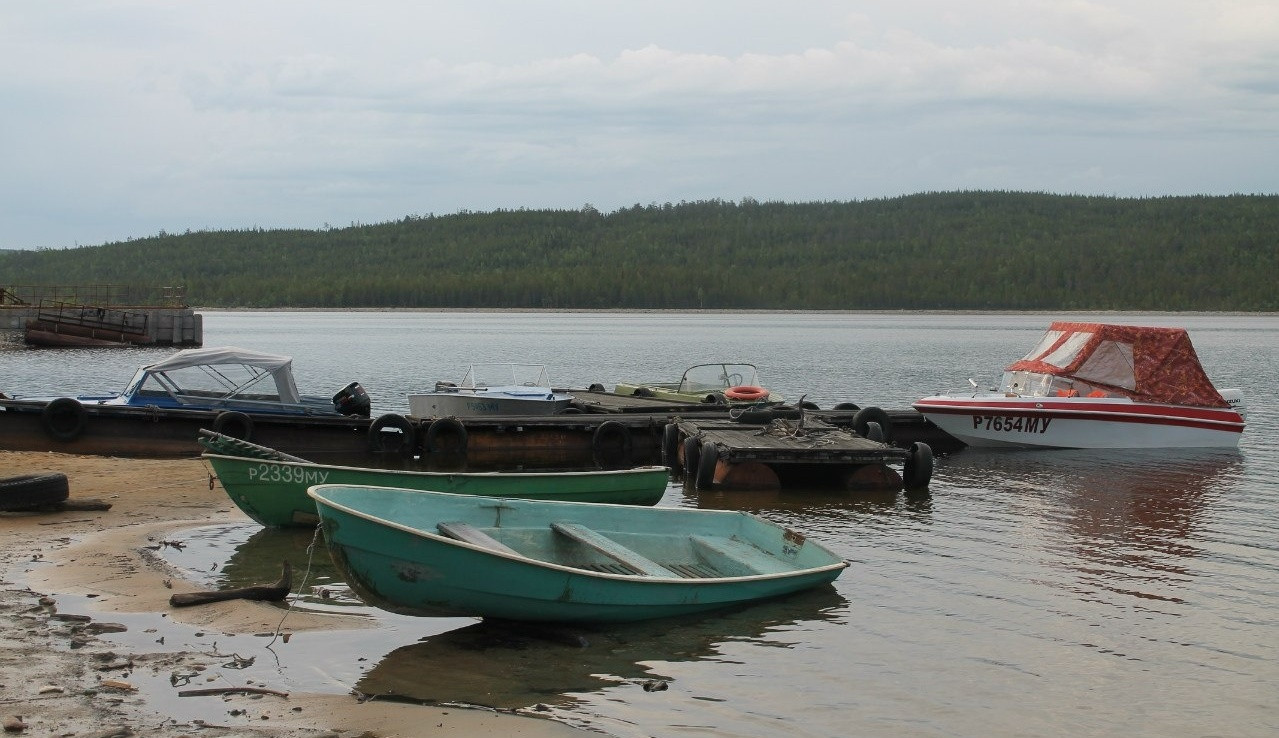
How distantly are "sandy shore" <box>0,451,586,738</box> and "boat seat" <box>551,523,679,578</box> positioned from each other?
2188 mm

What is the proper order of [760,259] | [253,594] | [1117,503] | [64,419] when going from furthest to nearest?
[760,259] < [64,419] < [1117,503] < [253,594]

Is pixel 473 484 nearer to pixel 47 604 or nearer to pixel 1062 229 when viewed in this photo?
pixel 47 604

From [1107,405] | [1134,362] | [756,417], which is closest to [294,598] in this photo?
[756,417]

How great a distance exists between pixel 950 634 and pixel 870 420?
14425 mm

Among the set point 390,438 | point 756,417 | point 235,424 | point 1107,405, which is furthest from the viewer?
point 1107,405

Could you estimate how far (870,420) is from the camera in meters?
26.0

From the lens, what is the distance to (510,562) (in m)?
10.4

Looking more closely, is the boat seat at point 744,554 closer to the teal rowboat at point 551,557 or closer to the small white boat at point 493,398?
the teal rowboat at point 551,557

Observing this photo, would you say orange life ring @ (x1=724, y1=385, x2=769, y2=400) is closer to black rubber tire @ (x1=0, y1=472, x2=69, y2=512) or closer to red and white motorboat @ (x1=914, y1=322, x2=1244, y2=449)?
red and white motorboat @ (x1=914, y1=322, x2=1244, y2=449)

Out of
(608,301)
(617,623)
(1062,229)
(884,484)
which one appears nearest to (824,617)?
Answer: (617,623)

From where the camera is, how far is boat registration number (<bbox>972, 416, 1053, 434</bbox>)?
87.1 ft

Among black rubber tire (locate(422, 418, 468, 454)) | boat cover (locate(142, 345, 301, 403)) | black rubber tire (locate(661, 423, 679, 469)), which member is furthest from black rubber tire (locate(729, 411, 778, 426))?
boat cover (locate(142, 345, 301, 403))

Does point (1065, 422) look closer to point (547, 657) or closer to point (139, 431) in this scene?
point (139, 431)

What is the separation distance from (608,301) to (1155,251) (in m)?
66.3
